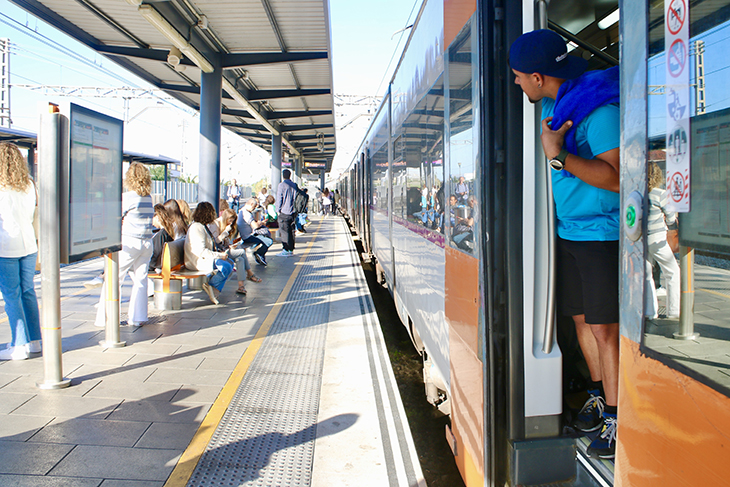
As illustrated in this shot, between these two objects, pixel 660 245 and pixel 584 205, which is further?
pixel 584 205

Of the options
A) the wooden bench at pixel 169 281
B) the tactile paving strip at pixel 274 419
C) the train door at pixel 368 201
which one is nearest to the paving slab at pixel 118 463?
the tactile paving strip at pixel 274 419

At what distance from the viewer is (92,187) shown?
4.20 m

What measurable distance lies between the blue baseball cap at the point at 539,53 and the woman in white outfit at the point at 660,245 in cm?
89

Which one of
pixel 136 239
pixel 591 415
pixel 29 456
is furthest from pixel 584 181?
pixel 136 239

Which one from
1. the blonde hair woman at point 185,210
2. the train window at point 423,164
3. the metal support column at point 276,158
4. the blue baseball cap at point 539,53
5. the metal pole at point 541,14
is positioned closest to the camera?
the blue baseball cap at point 539,53

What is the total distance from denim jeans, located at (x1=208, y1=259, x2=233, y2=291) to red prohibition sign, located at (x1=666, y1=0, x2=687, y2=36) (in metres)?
5.93

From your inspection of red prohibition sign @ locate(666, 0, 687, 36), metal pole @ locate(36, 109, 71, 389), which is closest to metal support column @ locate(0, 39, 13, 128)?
metal pole @ locate(36, 109, 71, 389)

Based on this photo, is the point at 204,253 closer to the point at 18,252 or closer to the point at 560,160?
the point at 18,252

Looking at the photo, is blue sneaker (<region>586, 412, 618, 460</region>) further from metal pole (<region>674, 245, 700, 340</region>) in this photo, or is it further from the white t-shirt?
the white t-shirt

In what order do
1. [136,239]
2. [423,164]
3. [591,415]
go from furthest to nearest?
[136,239] → [423,164] → [591,415]

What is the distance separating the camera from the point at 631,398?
1461 mm

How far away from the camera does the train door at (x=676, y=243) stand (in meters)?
1.12

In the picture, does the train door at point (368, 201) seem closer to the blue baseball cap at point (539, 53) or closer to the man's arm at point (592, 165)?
the blue baseball cap at point (539, 53)

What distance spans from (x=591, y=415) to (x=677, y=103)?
1.64m
